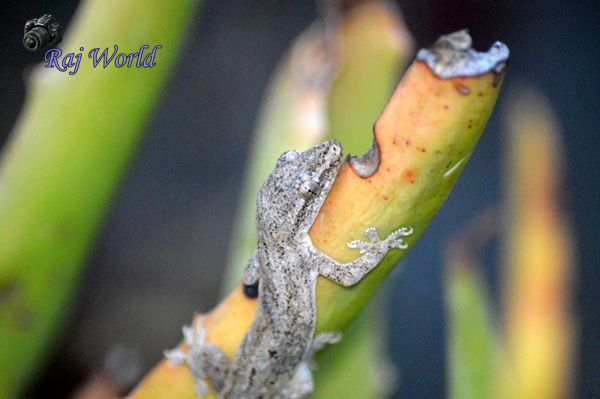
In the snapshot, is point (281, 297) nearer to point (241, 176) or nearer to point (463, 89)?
point (463, 89)

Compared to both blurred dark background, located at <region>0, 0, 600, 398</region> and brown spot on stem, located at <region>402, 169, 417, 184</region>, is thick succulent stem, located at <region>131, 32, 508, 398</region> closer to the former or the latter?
brown spot on stem, located at <region>402, 169, 417, 184</region>

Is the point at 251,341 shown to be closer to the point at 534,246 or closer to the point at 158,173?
the point at 534,246

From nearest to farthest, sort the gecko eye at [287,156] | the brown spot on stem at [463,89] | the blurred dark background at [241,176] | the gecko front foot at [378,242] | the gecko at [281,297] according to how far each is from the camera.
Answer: the brown spot on stem at [463,89] → the gecko front foot at [378,242] → the gecko at [281,297] → the gecko eye at [287,156] → the blurred dark background at [241,176]

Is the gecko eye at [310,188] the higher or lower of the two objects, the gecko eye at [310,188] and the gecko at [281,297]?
the higher

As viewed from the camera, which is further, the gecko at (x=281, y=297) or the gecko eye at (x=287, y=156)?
the gecko eye at (x=287, y=156)

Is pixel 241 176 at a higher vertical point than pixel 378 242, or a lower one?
lower

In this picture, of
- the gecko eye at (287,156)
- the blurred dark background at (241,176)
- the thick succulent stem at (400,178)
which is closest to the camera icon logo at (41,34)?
the gecko eye at (287,156)

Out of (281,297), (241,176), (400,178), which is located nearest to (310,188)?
(281,297)

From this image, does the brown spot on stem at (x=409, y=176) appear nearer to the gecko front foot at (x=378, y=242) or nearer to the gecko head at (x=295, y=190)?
the gecko front foot at (x=378, y=242)
